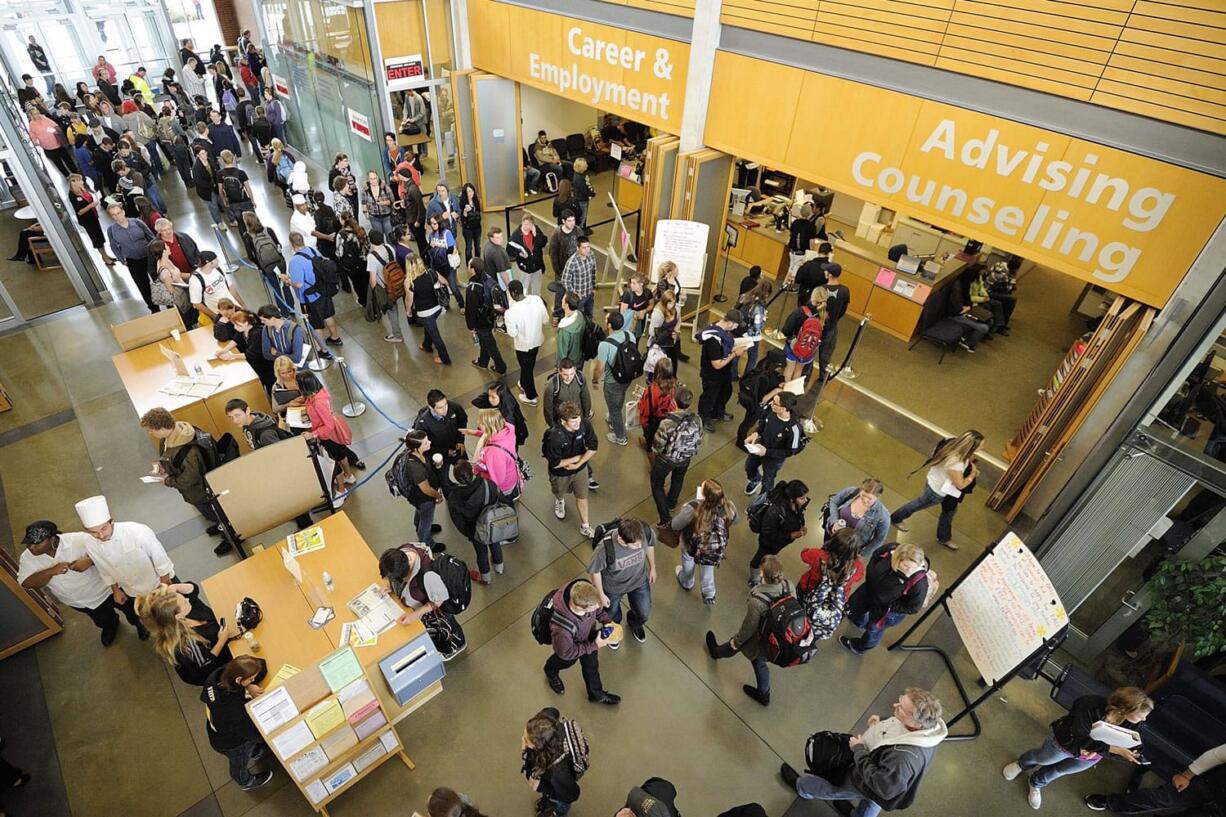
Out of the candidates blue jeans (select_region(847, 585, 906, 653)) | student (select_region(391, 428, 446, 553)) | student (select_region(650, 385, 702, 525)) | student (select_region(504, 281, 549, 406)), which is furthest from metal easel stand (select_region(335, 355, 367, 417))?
blue jeans (select_region(847, 585, 906, 653))

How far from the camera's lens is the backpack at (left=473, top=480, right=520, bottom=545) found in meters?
4.97

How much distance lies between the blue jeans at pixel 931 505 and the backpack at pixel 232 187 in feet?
33.0

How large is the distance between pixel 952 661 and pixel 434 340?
666 cm

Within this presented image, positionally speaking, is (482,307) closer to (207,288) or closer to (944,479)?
(207,288)

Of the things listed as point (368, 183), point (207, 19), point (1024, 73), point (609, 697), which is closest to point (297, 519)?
point (609, 697)

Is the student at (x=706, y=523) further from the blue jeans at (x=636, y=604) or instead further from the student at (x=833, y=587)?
the student at (x=833, y=587)

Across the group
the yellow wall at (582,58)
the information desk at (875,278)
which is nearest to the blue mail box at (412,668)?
the yellow wall at (582,58)

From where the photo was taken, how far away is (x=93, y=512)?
4.33m

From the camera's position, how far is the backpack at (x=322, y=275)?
24.6 feet

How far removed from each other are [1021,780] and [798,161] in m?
6.40

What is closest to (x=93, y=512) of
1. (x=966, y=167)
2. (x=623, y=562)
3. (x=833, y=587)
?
(x=623, y=562)

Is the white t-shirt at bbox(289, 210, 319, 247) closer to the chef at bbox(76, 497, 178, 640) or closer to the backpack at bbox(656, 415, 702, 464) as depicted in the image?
the chef at bbox(76, 497, 178, 640)

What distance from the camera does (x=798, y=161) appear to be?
24.3ft

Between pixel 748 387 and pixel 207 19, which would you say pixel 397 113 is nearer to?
pixel 748 387
